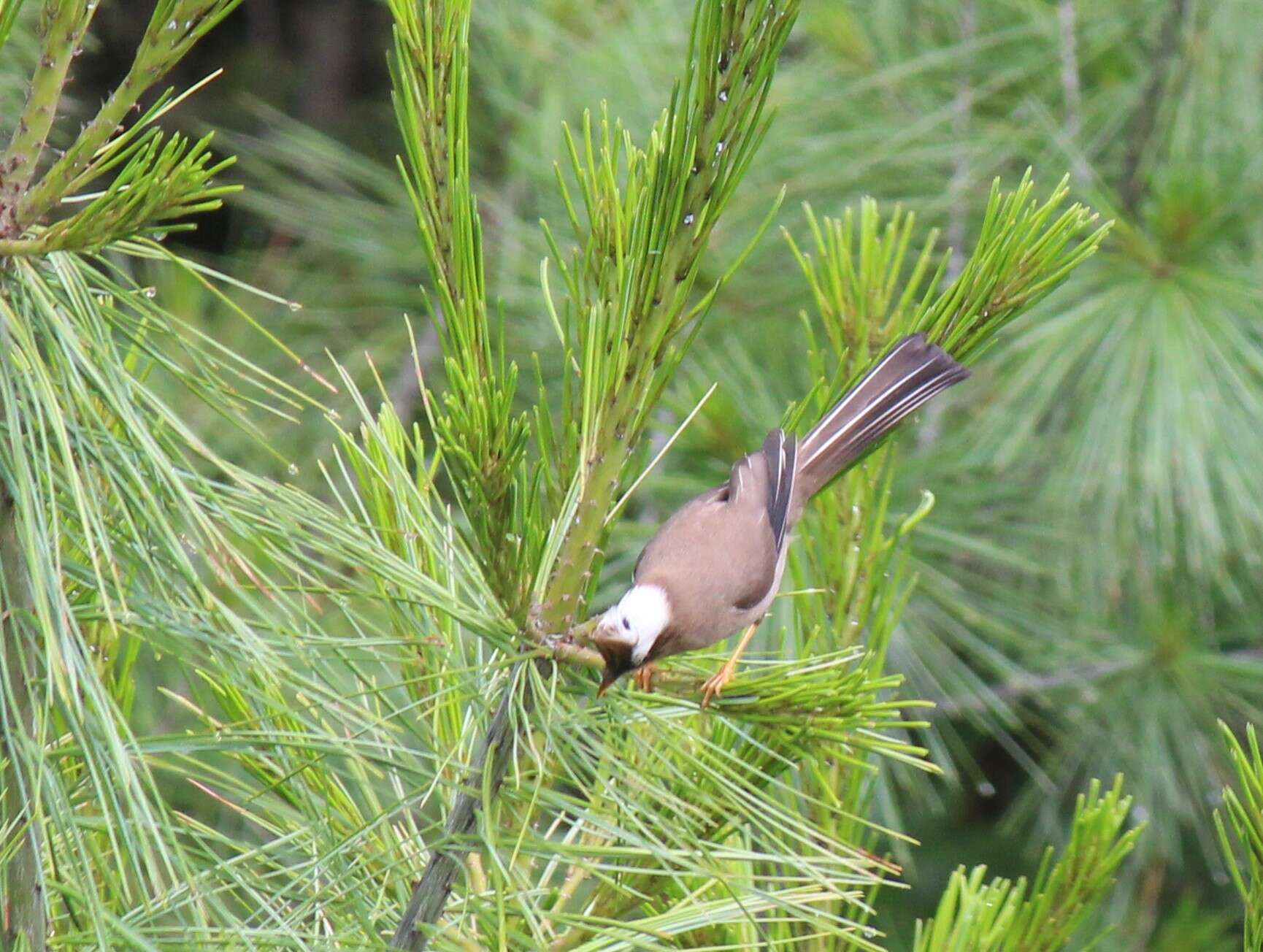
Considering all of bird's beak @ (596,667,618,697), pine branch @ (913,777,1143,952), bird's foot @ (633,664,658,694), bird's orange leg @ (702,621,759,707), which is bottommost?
pine branch @ (913,777,1143,952)

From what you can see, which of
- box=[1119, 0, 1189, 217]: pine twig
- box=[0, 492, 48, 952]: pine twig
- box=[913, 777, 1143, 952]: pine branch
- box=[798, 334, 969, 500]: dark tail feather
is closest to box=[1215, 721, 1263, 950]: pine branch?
box=[913, 777, 1143, 952]: pine branch

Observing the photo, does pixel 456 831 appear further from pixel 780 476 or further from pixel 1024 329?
pixel 1024 329

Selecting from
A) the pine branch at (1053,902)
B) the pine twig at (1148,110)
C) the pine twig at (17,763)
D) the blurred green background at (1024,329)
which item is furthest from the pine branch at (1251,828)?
the pine twig at (1148,110)

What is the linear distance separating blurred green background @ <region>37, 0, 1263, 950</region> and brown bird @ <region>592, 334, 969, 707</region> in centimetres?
39

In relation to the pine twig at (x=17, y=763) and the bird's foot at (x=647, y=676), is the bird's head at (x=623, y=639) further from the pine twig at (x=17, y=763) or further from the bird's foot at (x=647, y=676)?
the pine twig at (x=17, y=763)

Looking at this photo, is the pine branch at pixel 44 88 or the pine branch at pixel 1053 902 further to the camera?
the pine branch at pixel 1053 902

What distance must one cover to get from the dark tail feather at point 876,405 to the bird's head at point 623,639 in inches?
5.6

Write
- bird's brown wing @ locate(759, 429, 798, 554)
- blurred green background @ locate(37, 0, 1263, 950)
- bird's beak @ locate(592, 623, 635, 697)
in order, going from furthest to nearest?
1. blurred green background @ locate(37, 0, 1263, 950)
2. bird's brown wing @ locate(759, 429, 798, 554)
3. bird's beak @ locate(592, 623, 635, 697)

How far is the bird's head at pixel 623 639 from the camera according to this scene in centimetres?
70

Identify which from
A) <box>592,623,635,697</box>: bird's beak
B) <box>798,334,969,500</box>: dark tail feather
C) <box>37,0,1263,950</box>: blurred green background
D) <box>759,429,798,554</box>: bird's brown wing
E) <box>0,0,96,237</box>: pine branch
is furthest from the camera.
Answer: <box>37,0,1263,950</box>: blurred green background

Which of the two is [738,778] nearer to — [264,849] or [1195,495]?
[264,849]

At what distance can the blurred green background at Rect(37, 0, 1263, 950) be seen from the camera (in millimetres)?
1747

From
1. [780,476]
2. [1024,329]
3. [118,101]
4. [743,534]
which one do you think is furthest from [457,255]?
[1024,329]

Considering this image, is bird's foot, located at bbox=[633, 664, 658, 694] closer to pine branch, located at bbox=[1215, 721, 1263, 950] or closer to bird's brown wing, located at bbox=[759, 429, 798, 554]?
bird's brown wing, located at bbox=[759, 429, 798, 554]
